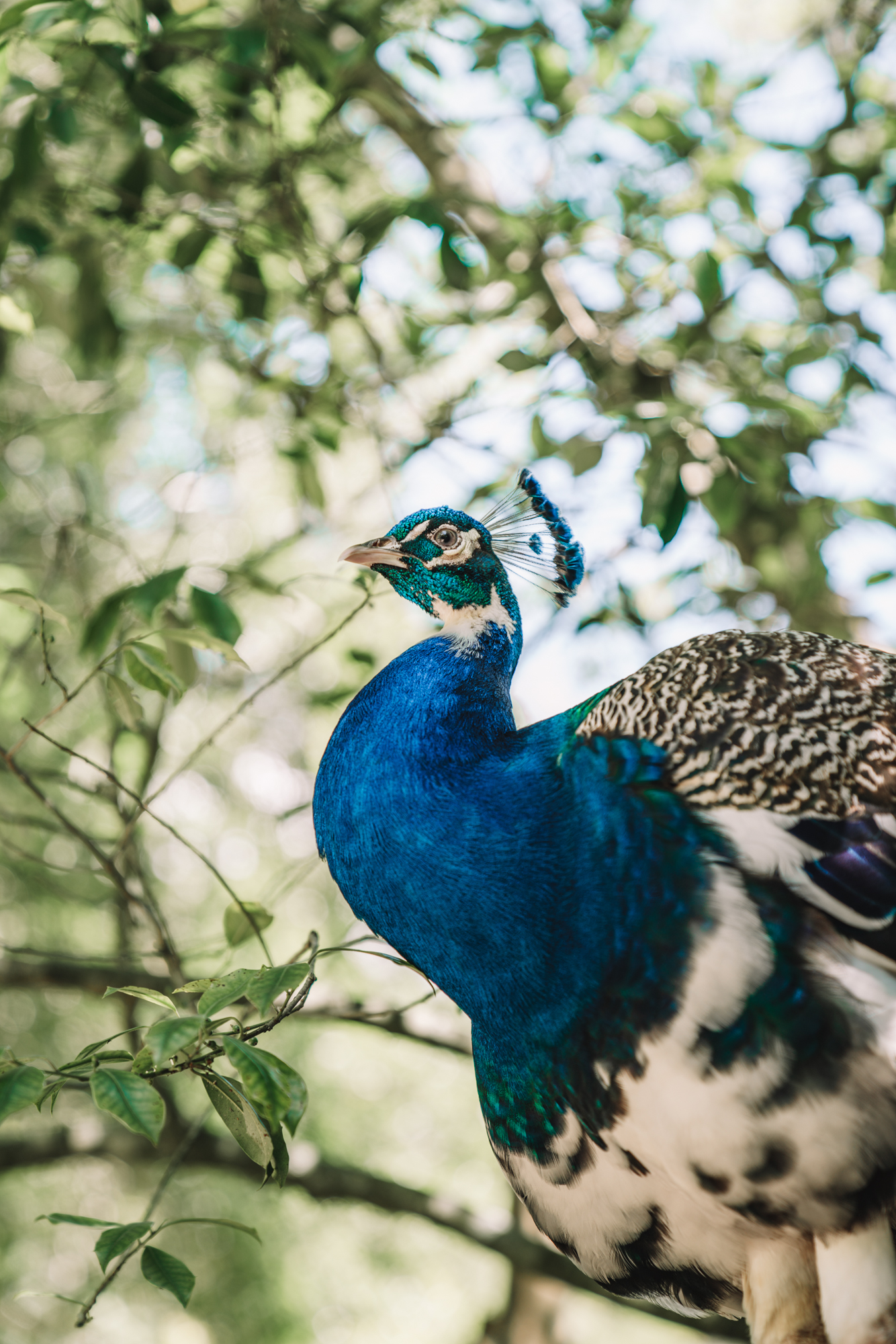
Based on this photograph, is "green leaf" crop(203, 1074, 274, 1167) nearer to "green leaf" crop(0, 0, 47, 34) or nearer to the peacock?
the peacock

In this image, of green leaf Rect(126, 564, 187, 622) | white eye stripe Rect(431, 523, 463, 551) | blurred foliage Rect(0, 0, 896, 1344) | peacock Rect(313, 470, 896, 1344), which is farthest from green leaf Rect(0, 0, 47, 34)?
peacock Rect(313, 470, 896, 1344)

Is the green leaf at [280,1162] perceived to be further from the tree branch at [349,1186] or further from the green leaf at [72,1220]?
the tree branch at [349,1186]

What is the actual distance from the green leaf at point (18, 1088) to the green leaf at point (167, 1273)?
0.78 ft

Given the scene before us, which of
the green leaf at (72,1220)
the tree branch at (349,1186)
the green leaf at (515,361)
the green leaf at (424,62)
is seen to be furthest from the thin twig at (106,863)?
the green leaf at (424,62)

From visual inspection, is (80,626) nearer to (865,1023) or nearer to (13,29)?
(13,29)

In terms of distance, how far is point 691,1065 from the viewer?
106 cm

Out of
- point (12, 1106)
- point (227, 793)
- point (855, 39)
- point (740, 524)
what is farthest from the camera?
point (227, 793)

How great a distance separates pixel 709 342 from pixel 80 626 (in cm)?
169

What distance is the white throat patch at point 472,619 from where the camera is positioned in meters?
1.45

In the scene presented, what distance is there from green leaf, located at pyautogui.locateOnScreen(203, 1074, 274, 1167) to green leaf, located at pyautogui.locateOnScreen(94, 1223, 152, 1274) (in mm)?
107

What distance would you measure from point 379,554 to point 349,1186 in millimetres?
1518

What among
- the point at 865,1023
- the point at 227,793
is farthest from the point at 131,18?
the point at 227,793

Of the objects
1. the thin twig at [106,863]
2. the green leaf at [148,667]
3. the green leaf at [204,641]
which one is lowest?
the thin twig at [106,863]

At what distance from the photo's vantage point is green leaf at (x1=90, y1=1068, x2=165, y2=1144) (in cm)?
84
